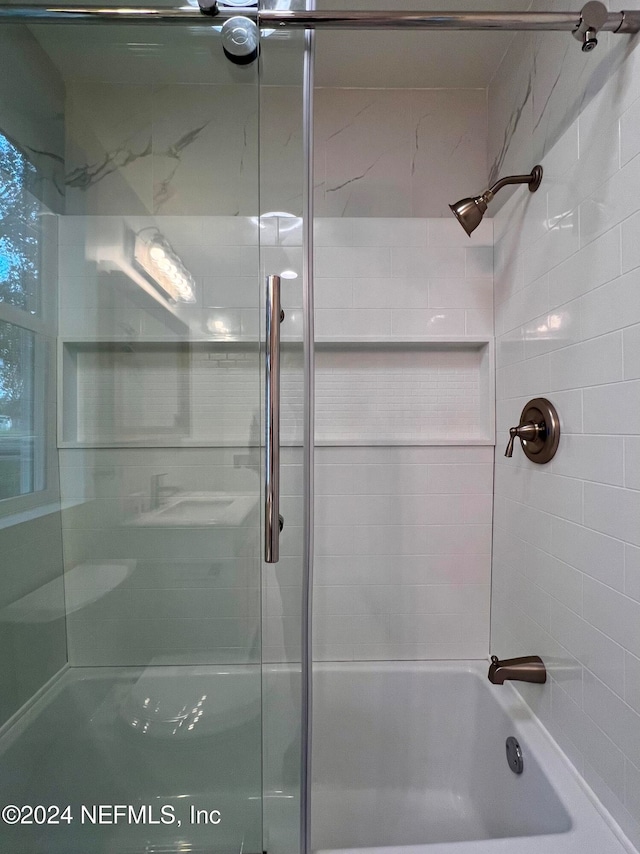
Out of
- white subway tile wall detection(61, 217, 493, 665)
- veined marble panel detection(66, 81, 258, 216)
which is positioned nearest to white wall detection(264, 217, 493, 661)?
white subway tile wall detection(61, 217, 493, 665)

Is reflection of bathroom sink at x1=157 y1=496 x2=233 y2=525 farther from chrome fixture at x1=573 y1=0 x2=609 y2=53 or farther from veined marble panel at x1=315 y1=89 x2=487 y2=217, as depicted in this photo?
veined marble panel at x1=315 y1=89 x2=487 y2=217

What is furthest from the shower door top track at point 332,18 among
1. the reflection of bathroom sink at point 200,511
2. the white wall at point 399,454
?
the reflection of bathroom sink at point 200,511

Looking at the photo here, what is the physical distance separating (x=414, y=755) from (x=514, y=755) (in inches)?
16.2

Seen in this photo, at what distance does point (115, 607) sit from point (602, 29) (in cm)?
135

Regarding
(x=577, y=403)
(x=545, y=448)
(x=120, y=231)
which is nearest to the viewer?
(x=120, y=231)

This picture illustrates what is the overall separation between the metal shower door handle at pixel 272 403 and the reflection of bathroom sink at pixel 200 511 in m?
0.04

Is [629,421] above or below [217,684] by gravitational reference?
above

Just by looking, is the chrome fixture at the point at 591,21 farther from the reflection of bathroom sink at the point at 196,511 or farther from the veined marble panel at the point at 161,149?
the reflection of bathroom sink at the point at 196,511

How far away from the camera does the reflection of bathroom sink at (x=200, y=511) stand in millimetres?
800

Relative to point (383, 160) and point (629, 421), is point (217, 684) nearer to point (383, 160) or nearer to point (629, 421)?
point (629, 421)

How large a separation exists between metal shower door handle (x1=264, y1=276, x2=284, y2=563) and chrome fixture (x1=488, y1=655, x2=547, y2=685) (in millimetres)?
802

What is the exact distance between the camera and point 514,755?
1228mm

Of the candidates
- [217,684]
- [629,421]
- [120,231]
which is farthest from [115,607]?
[629,421]

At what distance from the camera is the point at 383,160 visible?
5.35ft
